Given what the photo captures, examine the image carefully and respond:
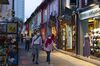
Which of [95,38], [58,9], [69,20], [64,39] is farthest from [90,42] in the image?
[58,9]

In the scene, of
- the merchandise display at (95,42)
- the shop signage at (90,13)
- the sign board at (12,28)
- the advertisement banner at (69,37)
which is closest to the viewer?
the sign board at (12,28)

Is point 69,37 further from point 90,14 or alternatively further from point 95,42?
point 95,42

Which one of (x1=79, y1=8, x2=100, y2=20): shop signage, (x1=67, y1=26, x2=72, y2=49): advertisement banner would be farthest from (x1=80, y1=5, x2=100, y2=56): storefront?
(x1=67, y1=26, x2=72, y2=49): advertisement banner

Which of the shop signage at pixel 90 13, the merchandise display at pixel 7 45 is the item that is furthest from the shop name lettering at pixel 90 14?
the merchandise display at pixel 7 45

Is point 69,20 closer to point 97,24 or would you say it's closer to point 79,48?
point 79,48

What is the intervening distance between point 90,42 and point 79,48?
11.5 feet

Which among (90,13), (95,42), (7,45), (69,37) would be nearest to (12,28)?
(7,45)

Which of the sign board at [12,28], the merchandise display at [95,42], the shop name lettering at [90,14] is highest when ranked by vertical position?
the shop name lettering at [90,14]

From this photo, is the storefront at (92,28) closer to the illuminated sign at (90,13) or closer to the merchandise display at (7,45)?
the illuminated sign at (90,13)

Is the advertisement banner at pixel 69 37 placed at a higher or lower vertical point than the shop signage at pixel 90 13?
lower

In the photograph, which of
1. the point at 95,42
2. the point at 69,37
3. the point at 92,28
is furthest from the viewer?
the point at 69,37

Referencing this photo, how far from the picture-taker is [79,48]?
28.2 metres

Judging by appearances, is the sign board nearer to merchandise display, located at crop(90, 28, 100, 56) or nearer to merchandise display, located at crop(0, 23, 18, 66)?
merchandise display, located at crop(0, 23, 18, 66)

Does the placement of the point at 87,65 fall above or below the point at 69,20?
below
